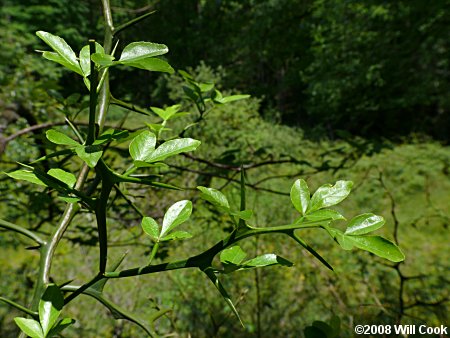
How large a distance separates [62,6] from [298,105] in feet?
19.7

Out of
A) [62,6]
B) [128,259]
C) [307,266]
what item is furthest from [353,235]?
[62,6]

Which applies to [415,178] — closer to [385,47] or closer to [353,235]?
[385,47]

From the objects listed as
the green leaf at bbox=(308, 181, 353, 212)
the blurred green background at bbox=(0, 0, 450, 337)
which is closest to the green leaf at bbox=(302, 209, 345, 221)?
the green leaf at bbox=(308, 181, 353, 212)

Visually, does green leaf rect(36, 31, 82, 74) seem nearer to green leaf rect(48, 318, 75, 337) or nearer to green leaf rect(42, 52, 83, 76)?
green leaf rect(42, 52, 83, 76)

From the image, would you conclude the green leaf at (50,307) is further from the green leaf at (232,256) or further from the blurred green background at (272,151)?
the blurred green background at (272,151)

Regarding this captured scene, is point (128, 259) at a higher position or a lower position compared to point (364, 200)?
lower

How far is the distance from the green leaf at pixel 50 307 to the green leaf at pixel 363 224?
15 cm

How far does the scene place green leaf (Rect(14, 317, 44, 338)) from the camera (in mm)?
170

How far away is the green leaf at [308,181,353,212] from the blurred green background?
0.26 metres

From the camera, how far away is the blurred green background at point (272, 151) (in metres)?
1.02

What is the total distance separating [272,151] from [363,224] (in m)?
1.00

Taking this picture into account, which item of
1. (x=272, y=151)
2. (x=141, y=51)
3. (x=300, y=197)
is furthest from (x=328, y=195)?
(x=272, y=151)

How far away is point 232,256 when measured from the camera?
8.2 inches

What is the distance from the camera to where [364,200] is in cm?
395
